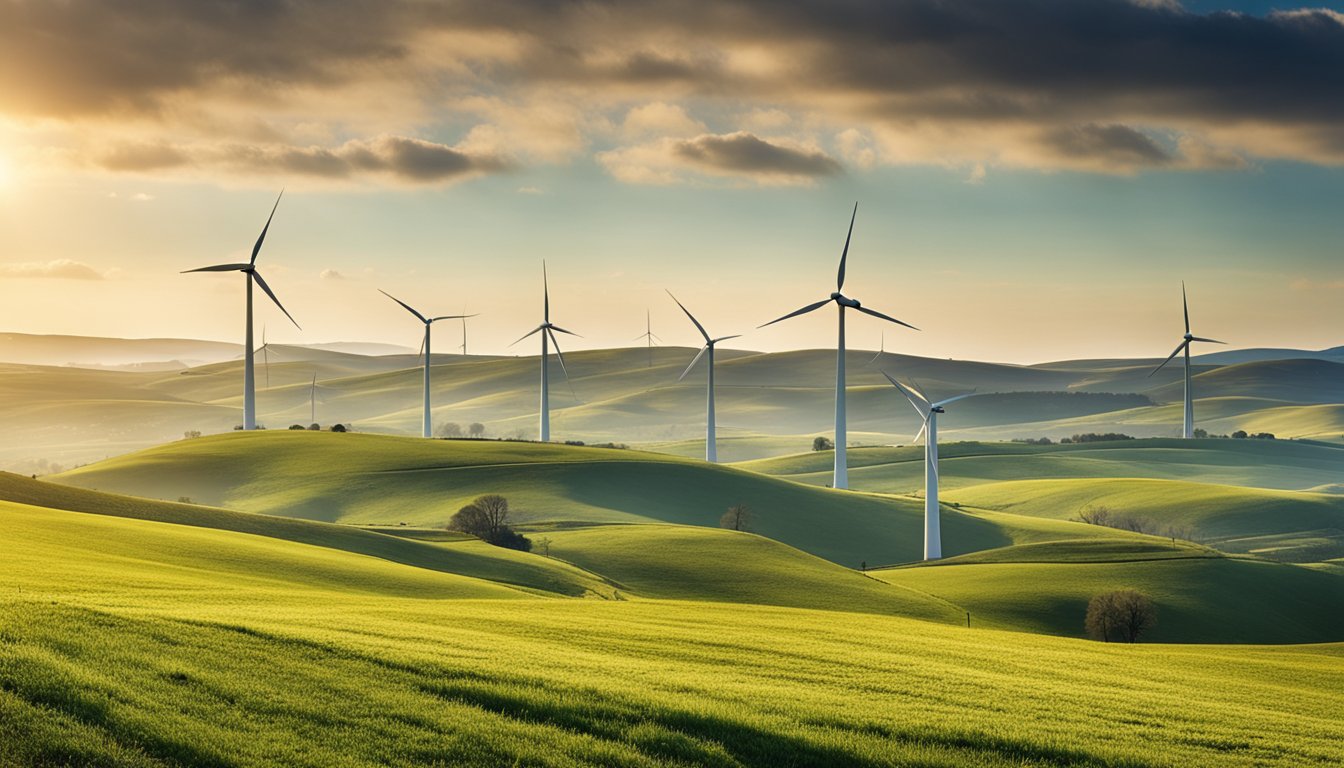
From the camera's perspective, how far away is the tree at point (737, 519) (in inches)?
3861

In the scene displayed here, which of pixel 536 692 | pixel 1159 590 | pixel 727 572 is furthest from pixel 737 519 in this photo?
pixel 536 692

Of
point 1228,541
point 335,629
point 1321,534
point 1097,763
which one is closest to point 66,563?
point 335,629

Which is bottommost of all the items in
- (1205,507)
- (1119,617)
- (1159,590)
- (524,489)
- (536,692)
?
(1119,617)

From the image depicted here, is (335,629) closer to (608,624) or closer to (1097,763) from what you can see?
(608,624)

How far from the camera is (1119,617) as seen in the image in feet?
206

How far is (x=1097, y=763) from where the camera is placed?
16734 millimetres

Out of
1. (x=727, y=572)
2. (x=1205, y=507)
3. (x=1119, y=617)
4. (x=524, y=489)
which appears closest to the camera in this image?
(x=1119, y=617)

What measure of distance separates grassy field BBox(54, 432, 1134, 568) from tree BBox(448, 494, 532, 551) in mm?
5403

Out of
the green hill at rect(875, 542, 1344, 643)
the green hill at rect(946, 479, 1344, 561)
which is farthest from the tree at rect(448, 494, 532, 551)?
the green hill at rect(946, 479, 1344, 561)

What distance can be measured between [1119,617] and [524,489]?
55.8m

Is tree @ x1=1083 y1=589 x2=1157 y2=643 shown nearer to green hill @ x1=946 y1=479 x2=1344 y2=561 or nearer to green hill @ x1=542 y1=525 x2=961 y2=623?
green hill @ x1=542 y1=525 x2=961 y2=623

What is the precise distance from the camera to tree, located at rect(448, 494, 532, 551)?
A: 246 feet

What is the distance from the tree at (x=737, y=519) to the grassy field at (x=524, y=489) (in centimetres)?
148

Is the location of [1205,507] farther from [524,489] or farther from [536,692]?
[536,692]
